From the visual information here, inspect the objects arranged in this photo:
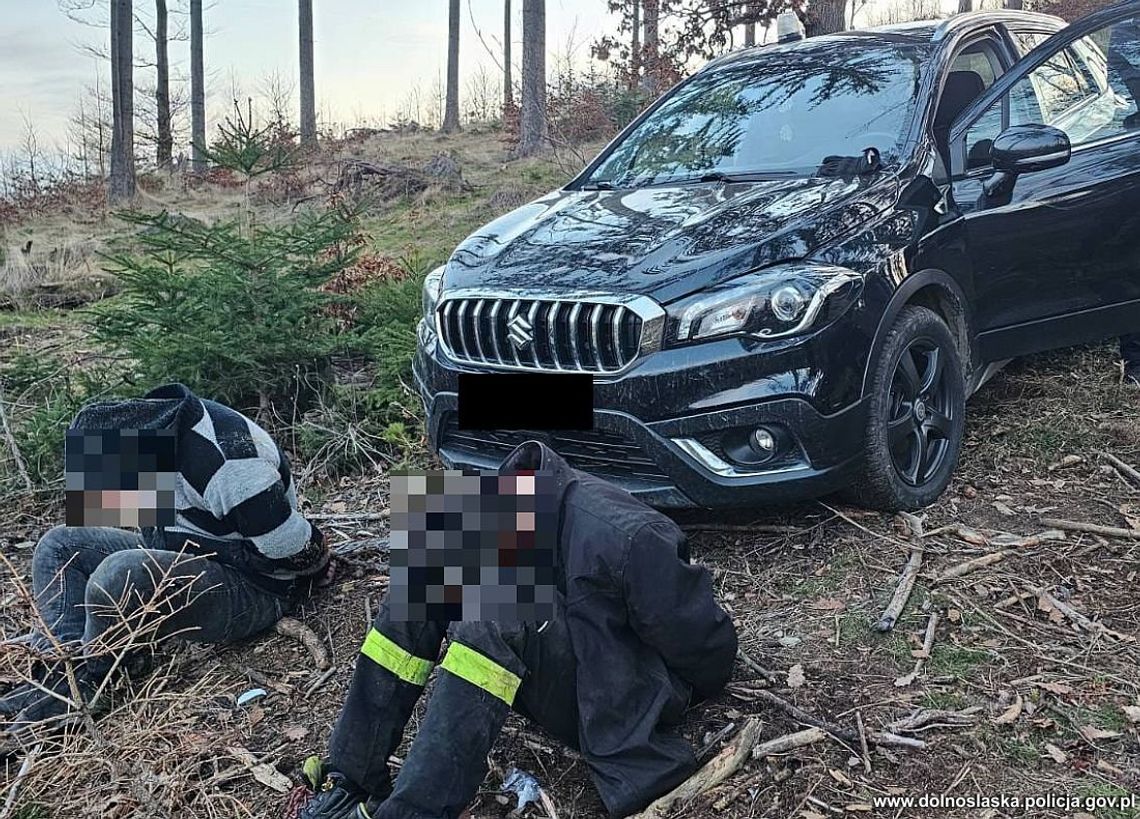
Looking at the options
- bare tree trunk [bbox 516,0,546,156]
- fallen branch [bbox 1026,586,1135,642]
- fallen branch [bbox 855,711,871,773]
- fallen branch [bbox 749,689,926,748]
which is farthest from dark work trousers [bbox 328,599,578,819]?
bare tree trunk [bbox 516,0,546,156]

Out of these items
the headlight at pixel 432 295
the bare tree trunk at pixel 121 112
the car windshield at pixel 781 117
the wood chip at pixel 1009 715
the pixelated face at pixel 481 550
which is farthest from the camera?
the bare tree trunk at pixel 121 112

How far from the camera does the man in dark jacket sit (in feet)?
8.16

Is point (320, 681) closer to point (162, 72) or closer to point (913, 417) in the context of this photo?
point (913, 417)

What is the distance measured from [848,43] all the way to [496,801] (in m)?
3.79

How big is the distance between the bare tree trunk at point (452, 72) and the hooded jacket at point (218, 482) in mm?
21381

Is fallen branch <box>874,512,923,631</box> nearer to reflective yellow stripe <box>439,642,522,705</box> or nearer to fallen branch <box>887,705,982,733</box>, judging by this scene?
fallen branch <box>887,705,982,733</box>

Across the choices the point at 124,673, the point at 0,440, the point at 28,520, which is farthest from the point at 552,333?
the point at 0,440

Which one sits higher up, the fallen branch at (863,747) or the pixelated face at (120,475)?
the pixelated face at (120,475)

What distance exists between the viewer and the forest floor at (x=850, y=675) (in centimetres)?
264

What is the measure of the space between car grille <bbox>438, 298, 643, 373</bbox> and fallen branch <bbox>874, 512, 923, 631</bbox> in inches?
47.2

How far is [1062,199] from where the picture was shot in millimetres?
4461

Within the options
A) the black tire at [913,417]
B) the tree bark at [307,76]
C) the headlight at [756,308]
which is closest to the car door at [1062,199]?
the black tire at [913,417]

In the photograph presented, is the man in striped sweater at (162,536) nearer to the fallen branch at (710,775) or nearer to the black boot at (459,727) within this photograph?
the black boot at (459,727)

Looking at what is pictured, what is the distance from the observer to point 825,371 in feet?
11.2
